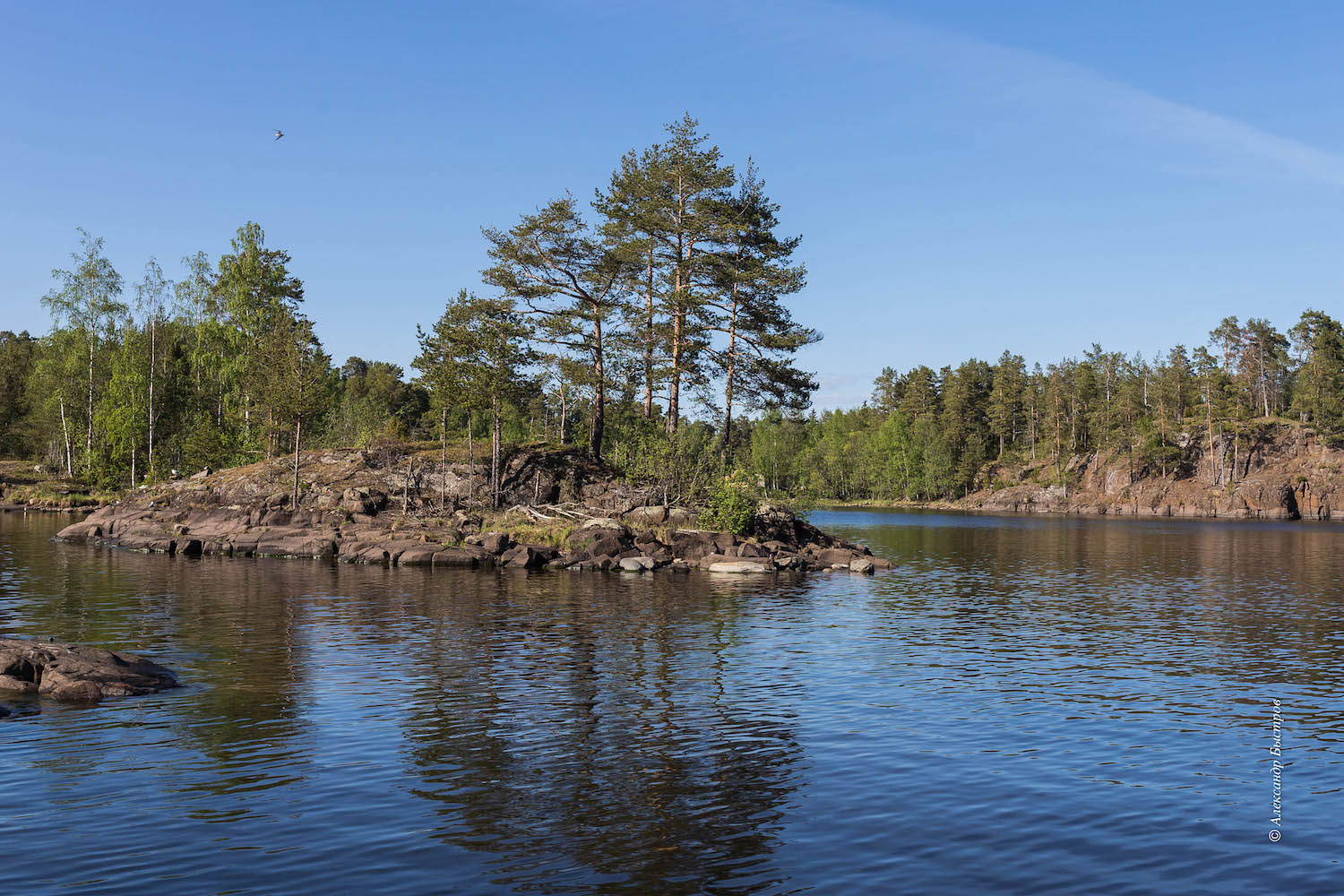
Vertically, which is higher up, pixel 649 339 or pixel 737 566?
pixel 649 339

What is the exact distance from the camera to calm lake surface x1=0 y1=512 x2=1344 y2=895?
37.1ft

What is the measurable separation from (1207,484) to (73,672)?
158946 mm

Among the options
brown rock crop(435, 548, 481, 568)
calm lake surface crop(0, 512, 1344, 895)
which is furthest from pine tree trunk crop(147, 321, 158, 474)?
calm lake surface crop(0, 512, 1344, 895)

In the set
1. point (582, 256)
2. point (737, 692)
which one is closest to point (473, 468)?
point (582, 256)

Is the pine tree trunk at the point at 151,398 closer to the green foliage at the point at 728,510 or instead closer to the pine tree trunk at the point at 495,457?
the pine tree trunk at the point at 495,457

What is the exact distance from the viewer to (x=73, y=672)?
19.5 metres

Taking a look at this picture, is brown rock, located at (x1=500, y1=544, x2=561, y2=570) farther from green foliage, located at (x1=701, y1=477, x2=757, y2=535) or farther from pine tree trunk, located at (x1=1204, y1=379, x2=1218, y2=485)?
pine tree trunk, located at (x1=1204, y1=379, x2=1218, y2=485)

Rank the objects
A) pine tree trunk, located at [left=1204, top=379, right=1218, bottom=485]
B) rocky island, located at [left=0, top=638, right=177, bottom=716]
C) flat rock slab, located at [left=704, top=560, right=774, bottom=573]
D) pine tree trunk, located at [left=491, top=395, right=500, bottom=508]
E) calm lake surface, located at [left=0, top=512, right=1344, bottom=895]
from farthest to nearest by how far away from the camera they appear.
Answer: pine tree trunk, located at [left=1204, top=379, right=1218, bottom=485] → pine tree trunk, located at [left=491, top=395, right=500, bottom=508] → flat rock slab, located at [left=704, top=560, right=774, bottom=573] → rocky island, located at [left=0, top=638, right=177, bottom=716] → calm lake surface, located at [left=0, top=512, right=1344, bottom=895]

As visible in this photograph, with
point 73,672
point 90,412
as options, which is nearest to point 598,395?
point 73,672

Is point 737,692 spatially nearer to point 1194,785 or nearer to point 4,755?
point 1194,785

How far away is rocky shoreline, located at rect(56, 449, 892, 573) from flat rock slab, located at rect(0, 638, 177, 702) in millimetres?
27767

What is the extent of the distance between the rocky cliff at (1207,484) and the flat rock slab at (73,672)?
147 m

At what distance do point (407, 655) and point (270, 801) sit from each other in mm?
11016

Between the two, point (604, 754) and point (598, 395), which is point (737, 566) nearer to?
point (598, 395)
